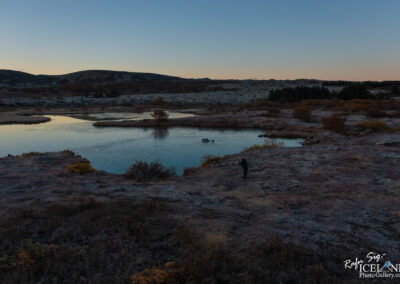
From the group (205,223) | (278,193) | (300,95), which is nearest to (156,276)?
(205,223)

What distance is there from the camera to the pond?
18625 mm

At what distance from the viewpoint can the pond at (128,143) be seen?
18.6 meters

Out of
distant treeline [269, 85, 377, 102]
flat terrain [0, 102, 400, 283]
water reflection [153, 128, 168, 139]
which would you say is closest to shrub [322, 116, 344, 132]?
flat terrain [0, 102, 400, 283]

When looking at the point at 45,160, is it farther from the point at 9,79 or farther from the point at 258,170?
the point at 9,79

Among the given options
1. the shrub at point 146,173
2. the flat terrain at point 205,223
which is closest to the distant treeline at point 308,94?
the flat terrain at point 205,223

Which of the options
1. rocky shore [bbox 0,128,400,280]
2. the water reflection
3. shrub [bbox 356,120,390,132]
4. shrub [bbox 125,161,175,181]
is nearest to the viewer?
rocky shore [bbox 0,128,400,280]

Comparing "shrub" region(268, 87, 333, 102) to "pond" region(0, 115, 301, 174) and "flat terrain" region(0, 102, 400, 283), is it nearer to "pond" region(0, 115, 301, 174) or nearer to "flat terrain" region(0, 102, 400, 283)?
"pond" region(0, 115, 301, 174)

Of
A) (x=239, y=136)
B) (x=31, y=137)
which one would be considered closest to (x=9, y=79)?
(x=31, y=137)

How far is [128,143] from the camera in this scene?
23641 mm

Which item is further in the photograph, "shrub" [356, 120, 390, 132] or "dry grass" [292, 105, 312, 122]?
"dry grass" [292, 105, 312, 122]

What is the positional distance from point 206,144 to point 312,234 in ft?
56.7

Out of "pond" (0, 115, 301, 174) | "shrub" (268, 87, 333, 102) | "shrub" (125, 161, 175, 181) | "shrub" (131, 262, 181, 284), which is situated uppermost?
"shrub" (268, 87, 333, 102)

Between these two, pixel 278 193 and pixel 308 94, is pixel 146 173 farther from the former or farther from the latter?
pixel 308 94

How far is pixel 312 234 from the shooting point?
A: 21.2ft
